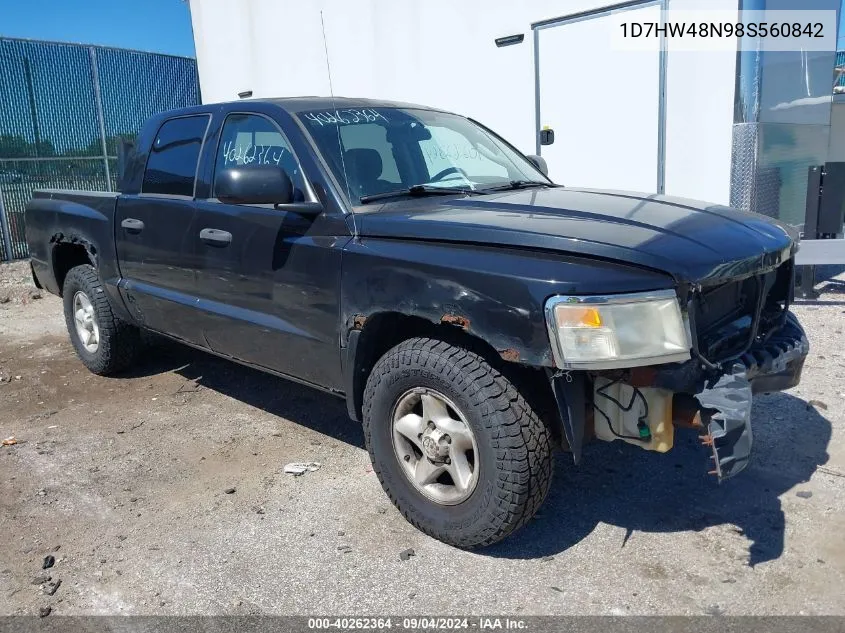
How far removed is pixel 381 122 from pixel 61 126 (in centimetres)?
1025

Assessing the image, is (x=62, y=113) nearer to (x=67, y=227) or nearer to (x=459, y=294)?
(x=67, y=227)

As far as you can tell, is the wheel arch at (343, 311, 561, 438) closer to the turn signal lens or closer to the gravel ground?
the turn signal lens

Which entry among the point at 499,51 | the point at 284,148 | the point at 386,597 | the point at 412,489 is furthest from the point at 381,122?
the point at 499,51

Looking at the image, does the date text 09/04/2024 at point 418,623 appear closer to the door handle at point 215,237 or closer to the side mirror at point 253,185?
the side mirror at point 253,185

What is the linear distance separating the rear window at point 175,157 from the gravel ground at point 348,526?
4.77 ft

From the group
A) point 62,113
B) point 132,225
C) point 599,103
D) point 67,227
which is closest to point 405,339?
point 132,225

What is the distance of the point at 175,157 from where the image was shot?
172 inches

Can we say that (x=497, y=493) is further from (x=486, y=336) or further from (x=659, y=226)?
(x=659, y=226)

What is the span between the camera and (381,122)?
3.84 metres

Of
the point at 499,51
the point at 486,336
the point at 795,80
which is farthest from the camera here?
the point at 499,51

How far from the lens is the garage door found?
21.8ft

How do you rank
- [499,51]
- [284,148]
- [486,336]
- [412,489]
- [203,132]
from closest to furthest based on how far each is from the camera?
[486,336], [412,489], [284,148], [203,132], [499,51]

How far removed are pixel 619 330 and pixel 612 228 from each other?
452 mm

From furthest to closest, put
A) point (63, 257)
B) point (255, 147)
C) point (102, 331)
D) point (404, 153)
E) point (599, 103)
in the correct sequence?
point (599, 103) < point (63, 257) < point (102, 331) < point (255, 147) < point (404, 153)
